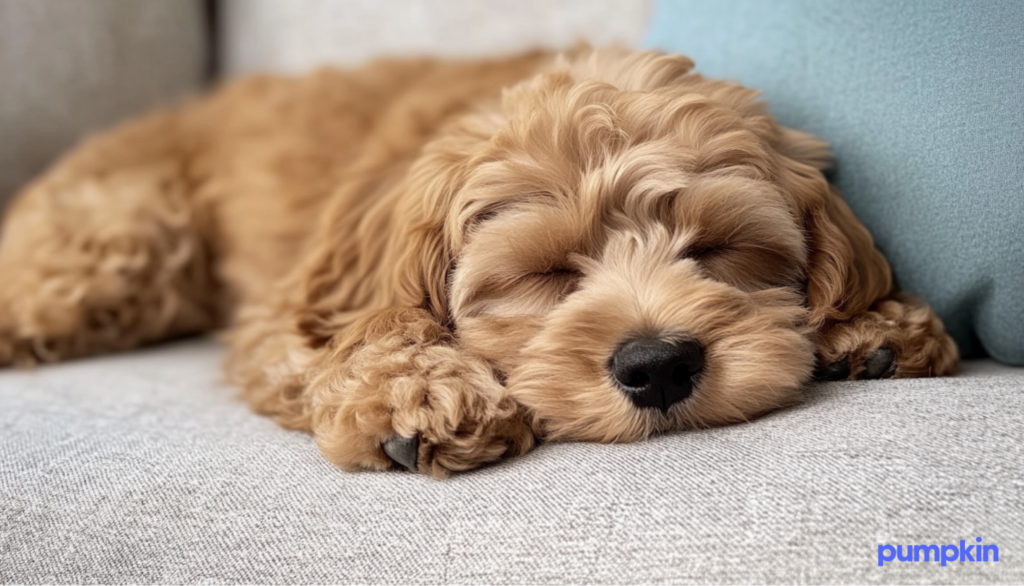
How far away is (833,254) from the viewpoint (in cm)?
181

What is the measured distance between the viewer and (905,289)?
1.94m

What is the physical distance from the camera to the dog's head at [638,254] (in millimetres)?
1589

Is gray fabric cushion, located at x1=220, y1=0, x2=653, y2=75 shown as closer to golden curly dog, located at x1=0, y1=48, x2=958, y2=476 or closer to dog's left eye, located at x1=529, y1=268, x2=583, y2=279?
golden curly dog, located at x1=0, y1=48, x2=958, y2=476

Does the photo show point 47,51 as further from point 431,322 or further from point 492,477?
point 492,477

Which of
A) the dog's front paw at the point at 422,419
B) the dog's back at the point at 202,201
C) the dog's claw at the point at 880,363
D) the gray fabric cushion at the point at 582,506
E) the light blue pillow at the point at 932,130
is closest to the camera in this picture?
the gray fabric cushion at the point at 582,506

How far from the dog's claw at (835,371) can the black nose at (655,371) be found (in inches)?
15.2

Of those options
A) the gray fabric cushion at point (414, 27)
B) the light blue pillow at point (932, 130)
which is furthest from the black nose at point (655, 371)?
the gray fabric cushion at point (414, 27)

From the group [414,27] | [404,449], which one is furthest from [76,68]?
[404,449]

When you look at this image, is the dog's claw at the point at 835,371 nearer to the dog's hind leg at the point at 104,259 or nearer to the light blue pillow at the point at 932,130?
the light blue pillow at the point at 932,130

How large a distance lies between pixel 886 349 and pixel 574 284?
663 millimetres

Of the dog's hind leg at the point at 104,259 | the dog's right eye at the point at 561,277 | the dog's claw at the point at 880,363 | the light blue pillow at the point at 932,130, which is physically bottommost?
the dog's hind leg at the point at 104,259

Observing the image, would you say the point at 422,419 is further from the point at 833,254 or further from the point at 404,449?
the point at 833,254

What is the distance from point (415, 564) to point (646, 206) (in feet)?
2.85

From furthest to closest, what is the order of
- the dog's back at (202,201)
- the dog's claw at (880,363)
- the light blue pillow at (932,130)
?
the dog's back at (202,201), the dog's claw at (880,363), the light blue pillow at (932,130)
